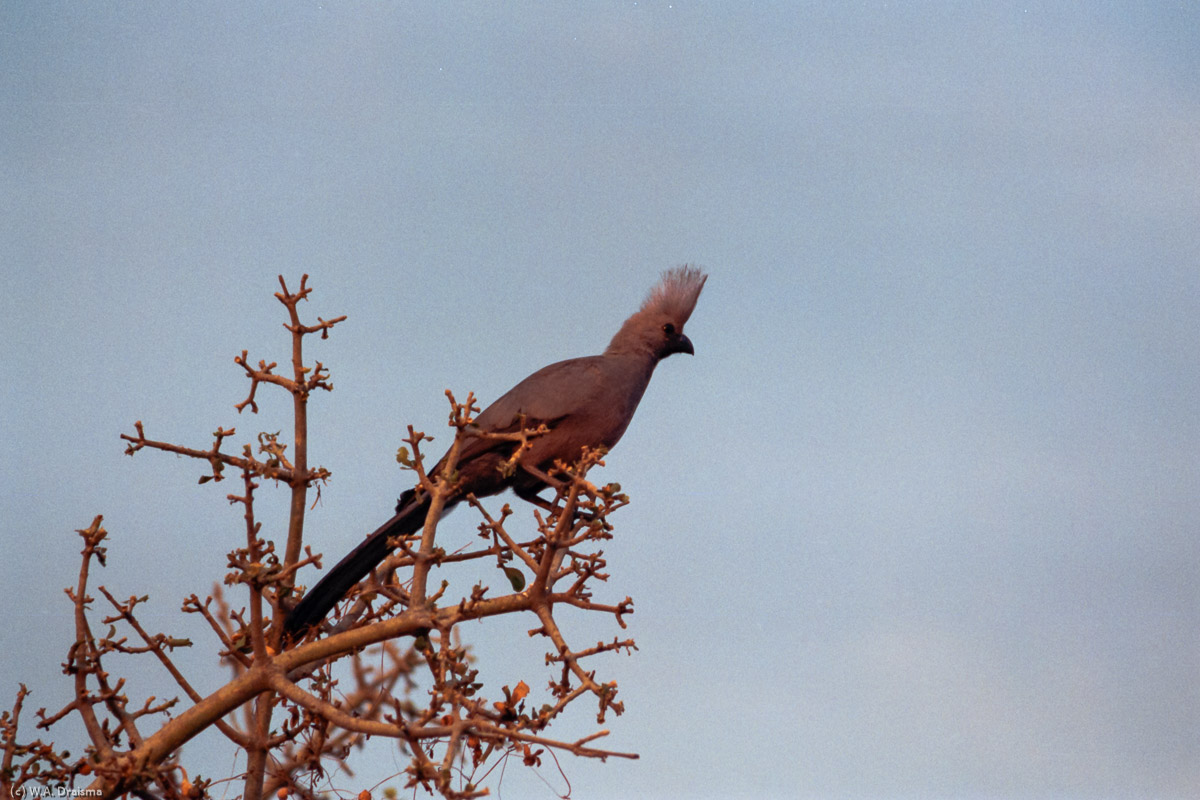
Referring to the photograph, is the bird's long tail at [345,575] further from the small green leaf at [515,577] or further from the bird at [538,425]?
the small green leaf at [515,577]

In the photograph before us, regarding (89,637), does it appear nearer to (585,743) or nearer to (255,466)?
(255,466)

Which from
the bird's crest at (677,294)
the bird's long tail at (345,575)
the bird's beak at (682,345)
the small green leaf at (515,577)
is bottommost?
the small green leaf at (515,577)

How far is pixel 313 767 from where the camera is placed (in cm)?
336

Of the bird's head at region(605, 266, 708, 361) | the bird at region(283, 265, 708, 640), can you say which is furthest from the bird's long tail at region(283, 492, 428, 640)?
the bird's head at region(605, 266, 708, 361)

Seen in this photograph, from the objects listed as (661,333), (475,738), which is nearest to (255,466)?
(475,738)

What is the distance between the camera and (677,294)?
561 centimetres

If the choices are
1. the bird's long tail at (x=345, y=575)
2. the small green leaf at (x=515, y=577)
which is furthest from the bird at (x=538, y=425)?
the small green leaf at (x=515, y=577)

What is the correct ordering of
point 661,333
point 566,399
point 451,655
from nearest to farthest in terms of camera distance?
point 451,655
point 566,399
point 661,333

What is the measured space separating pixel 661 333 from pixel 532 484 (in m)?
1.12

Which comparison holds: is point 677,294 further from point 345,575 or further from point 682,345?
point 345,575

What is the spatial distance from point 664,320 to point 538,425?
1.53 metres

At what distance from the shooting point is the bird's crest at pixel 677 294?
559 cm

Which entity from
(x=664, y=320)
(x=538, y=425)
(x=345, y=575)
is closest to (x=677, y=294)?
(x=664, y=320)

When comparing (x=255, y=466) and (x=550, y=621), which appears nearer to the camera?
(x=550, y=621)
